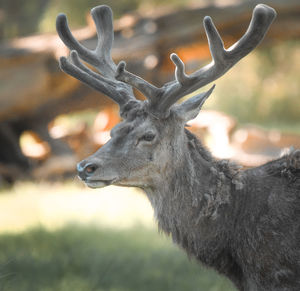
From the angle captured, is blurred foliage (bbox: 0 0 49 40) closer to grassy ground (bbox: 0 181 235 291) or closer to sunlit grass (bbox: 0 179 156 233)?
sunlit grass (bbox: 0 179 156 233)

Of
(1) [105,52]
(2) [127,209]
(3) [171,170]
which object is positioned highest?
(1) [105,52]

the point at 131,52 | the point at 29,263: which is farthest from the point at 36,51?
the point at 29,263

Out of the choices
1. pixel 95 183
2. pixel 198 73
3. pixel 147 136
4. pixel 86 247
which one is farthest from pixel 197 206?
pixel 86 247

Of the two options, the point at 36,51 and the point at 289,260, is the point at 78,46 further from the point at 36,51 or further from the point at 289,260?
the point at 36,51

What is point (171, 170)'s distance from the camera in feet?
10.3

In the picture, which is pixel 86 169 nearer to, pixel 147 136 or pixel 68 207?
pixel 147 136

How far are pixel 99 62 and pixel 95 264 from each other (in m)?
2.04

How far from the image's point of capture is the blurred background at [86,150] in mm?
4738

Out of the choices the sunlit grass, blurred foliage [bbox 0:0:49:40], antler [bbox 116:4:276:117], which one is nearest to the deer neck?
antler [bbox 116:4:276:117]

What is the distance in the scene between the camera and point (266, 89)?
2002cm

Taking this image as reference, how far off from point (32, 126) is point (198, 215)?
5.99 metres

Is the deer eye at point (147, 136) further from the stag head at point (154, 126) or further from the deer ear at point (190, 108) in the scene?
the deer ear at point (190, 108)

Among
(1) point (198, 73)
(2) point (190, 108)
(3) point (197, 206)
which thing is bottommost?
(3) point (197, 206)

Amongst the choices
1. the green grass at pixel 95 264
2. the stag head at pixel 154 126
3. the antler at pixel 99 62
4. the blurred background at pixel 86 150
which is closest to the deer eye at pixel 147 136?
the stag head at pixel 154 126
